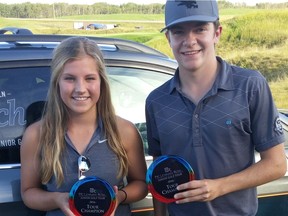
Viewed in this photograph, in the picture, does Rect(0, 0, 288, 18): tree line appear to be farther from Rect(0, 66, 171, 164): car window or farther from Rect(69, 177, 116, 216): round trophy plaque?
Rect(69, 177, 116, 216): round trophy plaque

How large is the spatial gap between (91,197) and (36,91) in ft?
2.66

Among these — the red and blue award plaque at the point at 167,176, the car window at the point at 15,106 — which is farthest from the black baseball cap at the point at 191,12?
the car window at the point at 15,106

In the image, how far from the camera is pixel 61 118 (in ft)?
7.36

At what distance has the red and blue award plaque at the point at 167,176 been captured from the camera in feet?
6.70

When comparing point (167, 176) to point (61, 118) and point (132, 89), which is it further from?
point (132, 89)

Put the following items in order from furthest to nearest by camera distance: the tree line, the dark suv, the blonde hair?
the tree line < the dark suv < the blonde hair

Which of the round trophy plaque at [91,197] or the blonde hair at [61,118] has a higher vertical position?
the blonde hair at [61,118]

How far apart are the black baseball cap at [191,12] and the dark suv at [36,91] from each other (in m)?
0.69

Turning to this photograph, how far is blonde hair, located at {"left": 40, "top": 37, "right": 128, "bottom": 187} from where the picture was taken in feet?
7.14

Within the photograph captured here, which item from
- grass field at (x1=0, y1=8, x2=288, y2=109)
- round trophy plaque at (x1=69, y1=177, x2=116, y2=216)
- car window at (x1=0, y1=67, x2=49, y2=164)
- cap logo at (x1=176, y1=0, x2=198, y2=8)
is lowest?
grass field at (x1=0, y1=8, x2=288, y2=109)

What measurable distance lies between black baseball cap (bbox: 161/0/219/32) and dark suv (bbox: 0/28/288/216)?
0.69 meters

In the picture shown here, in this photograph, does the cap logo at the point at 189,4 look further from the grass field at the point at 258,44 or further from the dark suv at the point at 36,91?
the grass field at the point at 258,44

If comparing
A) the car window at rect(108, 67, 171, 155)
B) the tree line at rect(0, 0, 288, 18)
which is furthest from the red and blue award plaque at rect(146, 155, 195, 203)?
the tree line at rect(0, 0, 288, 18)

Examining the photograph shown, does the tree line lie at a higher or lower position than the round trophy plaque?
lower
